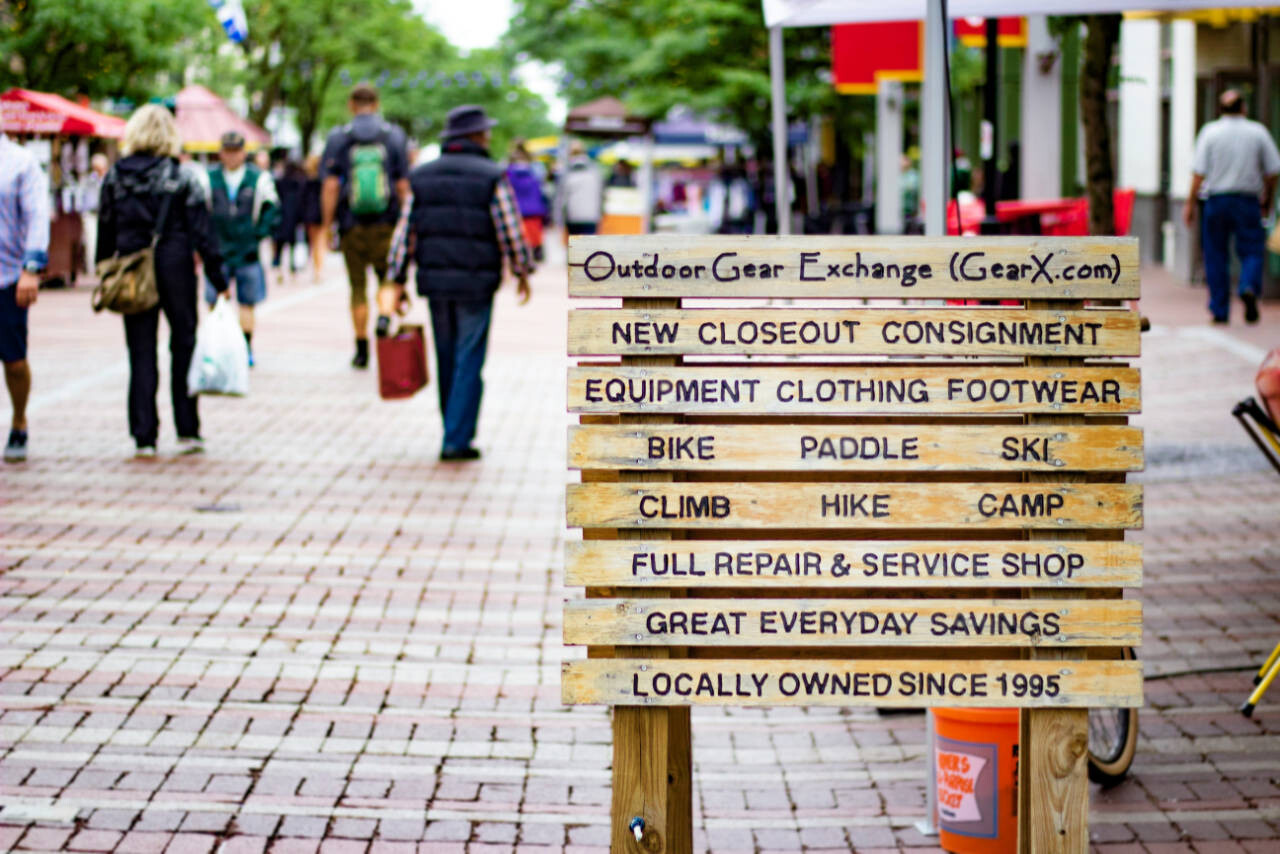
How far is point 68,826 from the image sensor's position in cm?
443

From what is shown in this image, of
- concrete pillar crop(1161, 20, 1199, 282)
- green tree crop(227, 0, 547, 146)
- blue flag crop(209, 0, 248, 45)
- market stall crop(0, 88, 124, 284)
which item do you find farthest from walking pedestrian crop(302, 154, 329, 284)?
green tree crop(227, 0, 547, 146)

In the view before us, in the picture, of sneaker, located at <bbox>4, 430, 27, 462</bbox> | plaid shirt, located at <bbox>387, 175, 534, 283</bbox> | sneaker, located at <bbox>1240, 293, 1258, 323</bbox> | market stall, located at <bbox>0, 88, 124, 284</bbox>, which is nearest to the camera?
sneaker, located at <bbox>4, 430, 27, 462</bbox>

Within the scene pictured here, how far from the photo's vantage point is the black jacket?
30.4 feet

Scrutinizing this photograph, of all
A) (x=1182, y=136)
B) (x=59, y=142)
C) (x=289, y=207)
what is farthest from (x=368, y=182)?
(x=59, y=142)

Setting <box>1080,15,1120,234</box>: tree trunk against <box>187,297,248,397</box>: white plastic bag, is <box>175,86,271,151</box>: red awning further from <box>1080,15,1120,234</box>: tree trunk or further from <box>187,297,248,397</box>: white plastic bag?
<box>1080,15,1120,234</box>: tree trunk

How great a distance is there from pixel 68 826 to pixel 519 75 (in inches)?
2186

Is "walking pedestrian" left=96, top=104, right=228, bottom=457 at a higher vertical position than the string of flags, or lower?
lower

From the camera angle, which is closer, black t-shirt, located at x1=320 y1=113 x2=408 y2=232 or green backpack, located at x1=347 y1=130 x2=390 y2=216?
green backpack, located at x1=347 y1=130 x2=390 y2=216

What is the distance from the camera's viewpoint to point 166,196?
9281 mm

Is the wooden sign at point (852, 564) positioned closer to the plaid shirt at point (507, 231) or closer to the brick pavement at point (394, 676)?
the brick pavement at point (394, 676)

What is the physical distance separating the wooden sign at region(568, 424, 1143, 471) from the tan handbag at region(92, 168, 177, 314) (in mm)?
6188

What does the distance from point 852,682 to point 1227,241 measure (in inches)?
523

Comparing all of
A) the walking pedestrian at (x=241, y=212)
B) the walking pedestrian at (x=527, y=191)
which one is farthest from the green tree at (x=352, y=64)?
the walking pedestrian at (x=241, y=212)

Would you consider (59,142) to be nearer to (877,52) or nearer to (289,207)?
(289,207)
